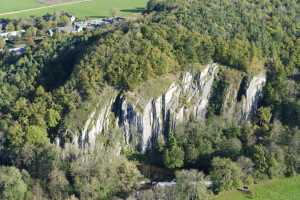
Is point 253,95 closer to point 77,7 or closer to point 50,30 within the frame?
point 50,30

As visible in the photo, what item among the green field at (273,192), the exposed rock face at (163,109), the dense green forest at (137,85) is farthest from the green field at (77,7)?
the green field at (273,192)

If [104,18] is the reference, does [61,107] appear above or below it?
below

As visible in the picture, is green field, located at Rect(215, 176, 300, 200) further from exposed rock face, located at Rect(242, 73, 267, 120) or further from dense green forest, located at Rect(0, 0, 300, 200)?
exposed rock face, located at Rect(242, 73, 267, 120)

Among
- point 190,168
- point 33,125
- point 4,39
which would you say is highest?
point 4,39

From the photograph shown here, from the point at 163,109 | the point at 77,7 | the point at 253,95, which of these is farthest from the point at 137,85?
the point at 77,7

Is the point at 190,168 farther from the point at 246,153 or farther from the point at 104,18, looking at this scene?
the point at 104,18

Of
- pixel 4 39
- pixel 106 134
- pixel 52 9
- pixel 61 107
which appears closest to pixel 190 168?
pixel 106 134

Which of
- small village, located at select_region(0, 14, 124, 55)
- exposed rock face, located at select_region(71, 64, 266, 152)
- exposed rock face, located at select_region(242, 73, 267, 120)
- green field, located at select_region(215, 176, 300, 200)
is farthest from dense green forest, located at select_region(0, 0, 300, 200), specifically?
small village, located at select_region(0, 14, 124, 55)
